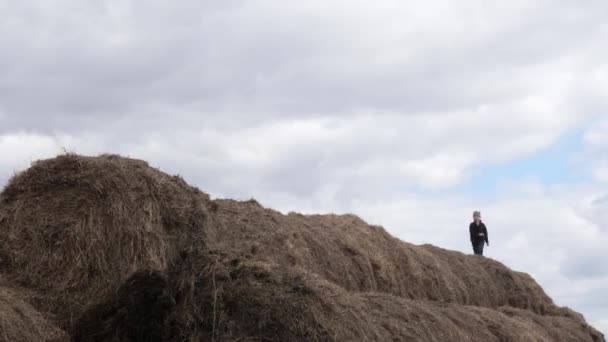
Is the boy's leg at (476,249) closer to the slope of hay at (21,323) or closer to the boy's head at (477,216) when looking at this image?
the boy's head at (477,216)

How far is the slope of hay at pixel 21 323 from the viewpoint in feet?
19.8

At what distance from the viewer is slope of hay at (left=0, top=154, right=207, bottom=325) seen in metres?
6.98

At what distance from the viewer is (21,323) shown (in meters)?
6.19

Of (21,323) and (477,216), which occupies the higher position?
(477,216)

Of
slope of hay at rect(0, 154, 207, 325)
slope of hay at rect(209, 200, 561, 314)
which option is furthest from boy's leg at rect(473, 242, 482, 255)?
slope of hay at rect(0, 154, 207, 325)

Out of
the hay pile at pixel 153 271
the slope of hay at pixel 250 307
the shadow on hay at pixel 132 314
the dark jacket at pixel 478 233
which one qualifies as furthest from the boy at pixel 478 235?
the shadow on hay at pixel 132 314

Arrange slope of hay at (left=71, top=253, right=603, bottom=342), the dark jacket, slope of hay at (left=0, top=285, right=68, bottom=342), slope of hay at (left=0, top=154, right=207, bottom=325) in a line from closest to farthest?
1. slope of hay at (left=0, top=285, right=68, bottom=342)
2. slope of hay at (left=71, top=253, right=603, bottom=342)
3. slope of hay at (left=0, top=154, right=207, bottom=325)
4. the dark jacket

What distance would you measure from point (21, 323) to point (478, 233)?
12.8m

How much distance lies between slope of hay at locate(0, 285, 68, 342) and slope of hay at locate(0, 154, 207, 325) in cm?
28

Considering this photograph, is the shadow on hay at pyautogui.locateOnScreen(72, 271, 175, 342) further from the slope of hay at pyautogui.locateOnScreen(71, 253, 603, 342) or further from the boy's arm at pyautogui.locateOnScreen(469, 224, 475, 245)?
the boy's arm at pyautogui.locateOnScreen(469, 224, 475, 245)

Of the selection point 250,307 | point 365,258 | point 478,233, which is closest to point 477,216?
point 478,233

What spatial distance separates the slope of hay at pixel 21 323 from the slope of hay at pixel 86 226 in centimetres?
28

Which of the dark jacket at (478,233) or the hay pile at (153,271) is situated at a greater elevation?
the dark jacket at (478,233)

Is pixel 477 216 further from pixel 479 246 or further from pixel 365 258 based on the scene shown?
pixel 365 258
